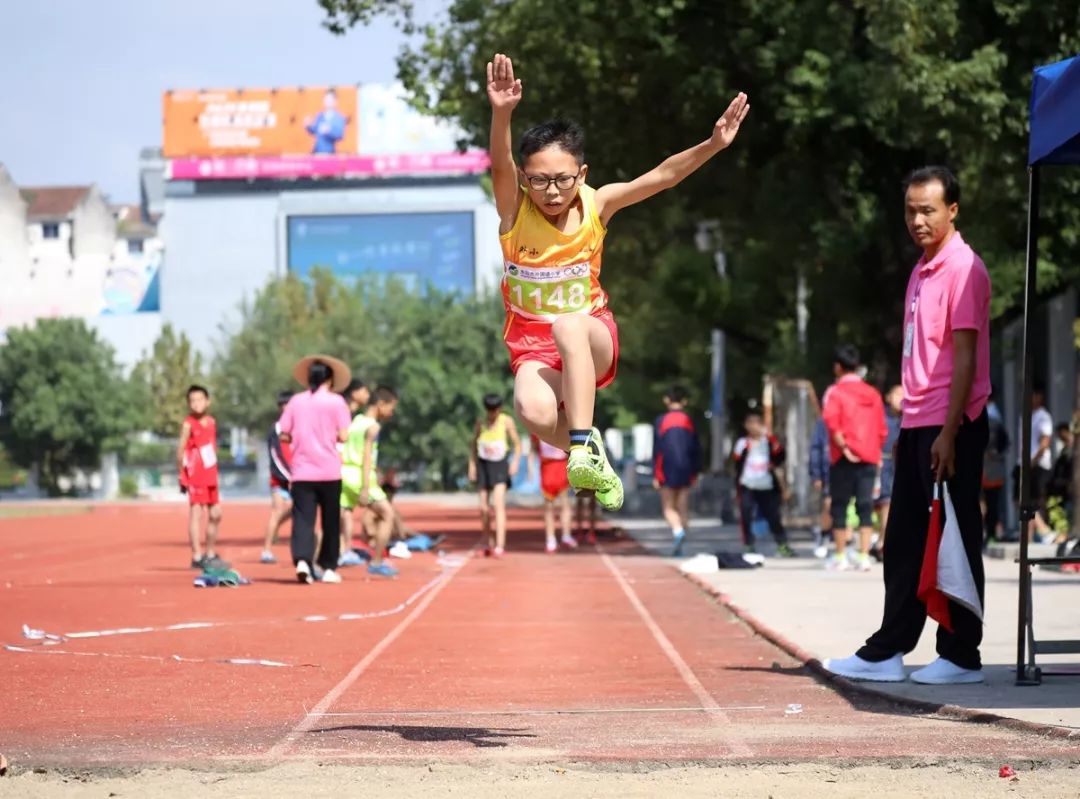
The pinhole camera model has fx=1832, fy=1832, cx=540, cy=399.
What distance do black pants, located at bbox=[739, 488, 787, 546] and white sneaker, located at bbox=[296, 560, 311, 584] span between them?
249 inches

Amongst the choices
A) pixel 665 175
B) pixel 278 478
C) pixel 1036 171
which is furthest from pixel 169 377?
pixel 665 175

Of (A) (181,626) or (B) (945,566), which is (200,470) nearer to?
(A) (181,626)

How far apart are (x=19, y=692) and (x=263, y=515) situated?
3921 cm

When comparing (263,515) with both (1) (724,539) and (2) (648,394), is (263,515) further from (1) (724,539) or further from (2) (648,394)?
(1) (724,539)

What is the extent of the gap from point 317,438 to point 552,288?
10338mm

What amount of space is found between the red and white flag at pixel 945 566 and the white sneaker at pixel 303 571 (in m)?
9.56

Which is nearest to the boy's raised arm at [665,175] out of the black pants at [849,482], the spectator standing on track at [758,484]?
the black pants at [849,482]

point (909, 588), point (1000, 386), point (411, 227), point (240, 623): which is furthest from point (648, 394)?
point (411, 227)

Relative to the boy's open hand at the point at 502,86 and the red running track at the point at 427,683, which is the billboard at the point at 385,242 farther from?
the boy's open hand at the point at 502,86

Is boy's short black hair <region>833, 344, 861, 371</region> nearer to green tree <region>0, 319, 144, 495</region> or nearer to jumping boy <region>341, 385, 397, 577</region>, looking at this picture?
jumping boy <region>341, 385, 397, 577</region>

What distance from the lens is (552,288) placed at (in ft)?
25.0

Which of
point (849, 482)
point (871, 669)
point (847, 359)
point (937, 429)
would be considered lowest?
point (871, 669)

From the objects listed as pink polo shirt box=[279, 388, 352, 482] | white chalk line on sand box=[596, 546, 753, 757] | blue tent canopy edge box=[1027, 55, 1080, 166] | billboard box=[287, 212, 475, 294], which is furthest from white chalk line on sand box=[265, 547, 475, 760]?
billboard box=[287, 212, 475, 294]

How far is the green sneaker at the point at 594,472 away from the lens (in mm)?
7355
